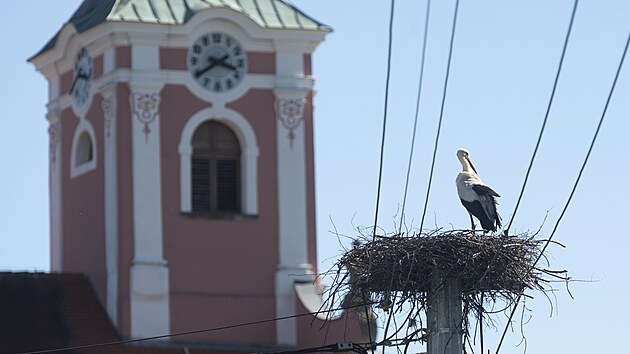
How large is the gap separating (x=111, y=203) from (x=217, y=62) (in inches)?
108

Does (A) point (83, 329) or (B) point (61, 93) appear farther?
(B) point (61, 93)

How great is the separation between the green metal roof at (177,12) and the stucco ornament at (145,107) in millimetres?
Result: 1152

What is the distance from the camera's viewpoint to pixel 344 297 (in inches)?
1056

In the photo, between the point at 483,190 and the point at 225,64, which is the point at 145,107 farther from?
the point at 483,190

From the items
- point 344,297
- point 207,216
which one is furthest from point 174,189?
point 344,297

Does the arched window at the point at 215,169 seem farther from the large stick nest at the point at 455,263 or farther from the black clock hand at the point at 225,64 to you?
the large stick nest at the point at 455,263

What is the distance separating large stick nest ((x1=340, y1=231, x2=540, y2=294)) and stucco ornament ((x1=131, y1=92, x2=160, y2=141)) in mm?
16219

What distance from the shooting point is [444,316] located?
25.9m

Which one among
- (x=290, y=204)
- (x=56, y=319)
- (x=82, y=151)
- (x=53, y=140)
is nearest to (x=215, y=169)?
(x=290, y=204)

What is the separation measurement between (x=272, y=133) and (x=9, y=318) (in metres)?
5.11

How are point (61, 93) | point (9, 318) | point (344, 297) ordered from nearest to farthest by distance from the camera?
point (344, 297), point (9, 318), point (61, 93)

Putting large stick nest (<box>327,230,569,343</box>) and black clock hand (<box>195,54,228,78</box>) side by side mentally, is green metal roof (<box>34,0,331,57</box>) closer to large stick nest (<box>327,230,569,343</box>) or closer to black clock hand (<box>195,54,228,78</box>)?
black clock hand (<box>195,54,228,78</box>)

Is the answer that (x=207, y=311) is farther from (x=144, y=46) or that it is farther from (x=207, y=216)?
(x=144, y=46)

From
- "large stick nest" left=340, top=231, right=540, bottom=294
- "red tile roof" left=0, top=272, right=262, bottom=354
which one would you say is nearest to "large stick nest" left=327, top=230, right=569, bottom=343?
"large stick nest" left=340, top=231, right=540, bottom=294
